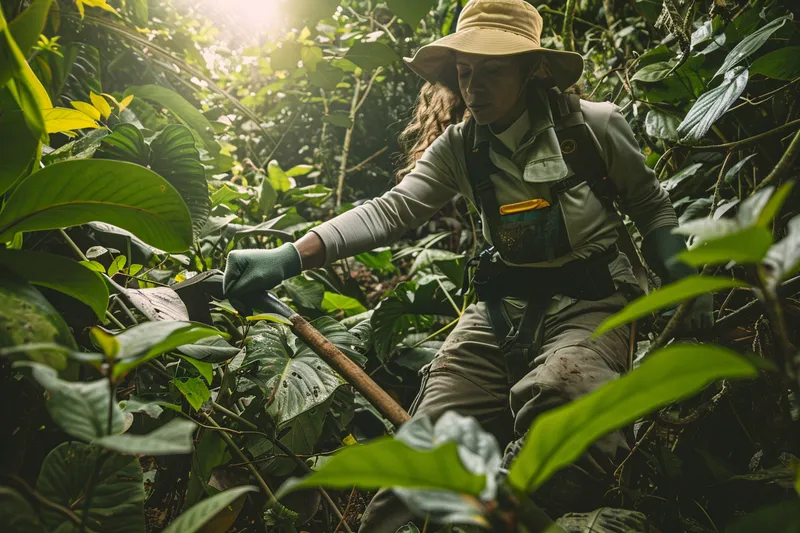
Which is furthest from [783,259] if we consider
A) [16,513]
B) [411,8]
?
[16,513]

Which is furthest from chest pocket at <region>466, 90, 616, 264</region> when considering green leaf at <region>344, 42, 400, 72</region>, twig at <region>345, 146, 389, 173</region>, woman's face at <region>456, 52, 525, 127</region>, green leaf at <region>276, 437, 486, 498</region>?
twig at <region>345, 146, 389, 173</region>

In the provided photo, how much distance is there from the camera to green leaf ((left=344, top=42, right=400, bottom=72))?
6.41 feet

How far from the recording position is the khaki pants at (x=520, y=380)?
1.36m

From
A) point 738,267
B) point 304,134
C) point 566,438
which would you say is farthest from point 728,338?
point 304,134

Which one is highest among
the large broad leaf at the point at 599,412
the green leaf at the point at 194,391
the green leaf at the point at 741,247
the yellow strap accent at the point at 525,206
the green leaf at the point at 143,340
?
the green leaf at the point at 741,247

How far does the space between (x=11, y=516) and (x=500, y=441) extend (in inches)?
51.2

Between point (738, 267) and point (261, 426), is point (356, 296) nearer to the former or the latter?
point (261, 426)

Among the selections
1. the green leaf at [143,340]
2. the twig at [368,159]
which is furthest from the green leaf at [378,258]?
the green leaf at [143,340]

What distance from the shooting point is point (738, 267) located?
5.66ft

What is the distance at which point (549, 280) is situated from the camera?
5.41 feet

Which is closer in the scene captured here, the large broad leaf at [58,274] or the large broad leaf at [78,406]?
the large broad leaf at [78,406]

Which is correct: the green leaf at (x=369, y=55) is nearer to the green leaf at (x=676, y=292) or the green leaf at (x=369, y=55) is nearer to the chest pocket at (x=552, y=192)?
the chest pocket at (x=552, y=192)

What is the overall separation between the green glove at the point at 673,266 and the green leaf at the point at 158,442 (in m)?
1.34

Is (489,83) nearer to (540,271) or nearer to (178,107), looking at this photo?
(540,271)
